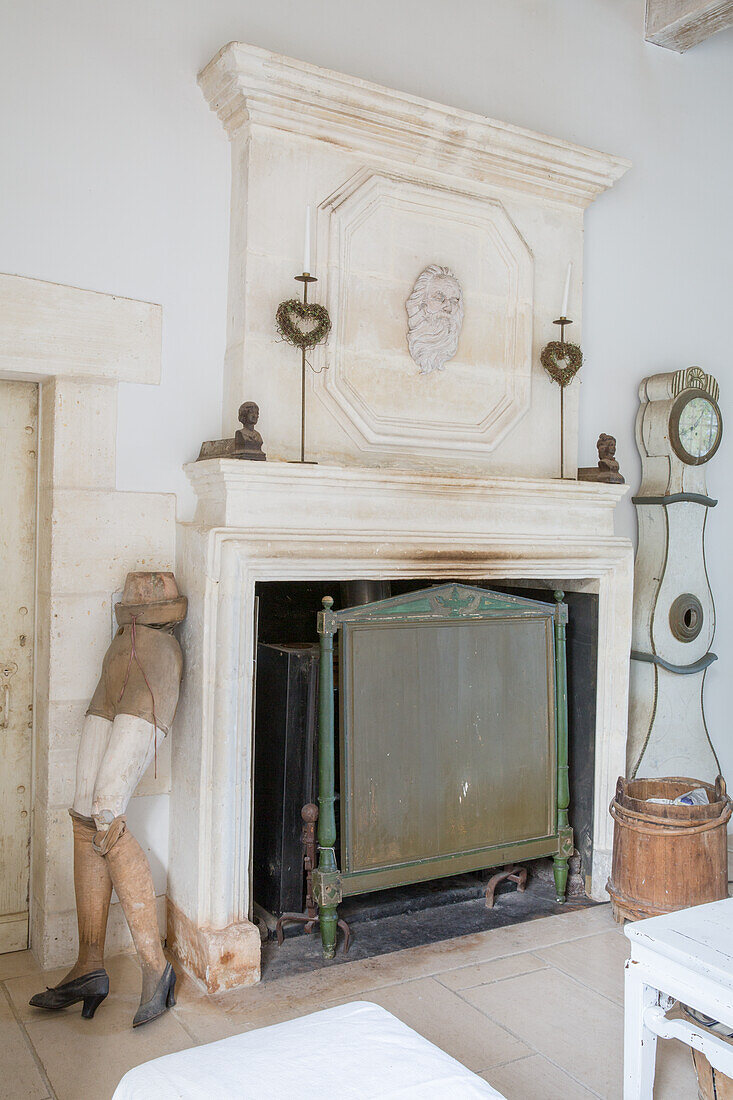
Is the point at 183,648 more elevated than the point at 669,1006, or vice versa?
the point at 183,648

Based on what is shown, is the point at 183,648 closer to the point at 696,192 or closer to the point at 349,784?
the point at 349,784

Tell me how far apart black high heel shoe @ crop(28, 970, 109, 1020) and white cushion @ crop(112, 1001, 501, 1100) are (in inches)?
45.9

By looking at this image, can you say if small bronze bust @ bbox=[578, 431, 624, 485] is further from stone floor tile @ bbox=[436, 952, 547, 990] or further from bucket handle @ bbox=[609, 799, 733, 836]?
stone floor tile @ bbox=[436, 952, 547, 990]

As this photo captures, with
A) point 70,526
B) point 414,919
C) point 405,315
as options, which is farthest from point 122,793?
point 405,315

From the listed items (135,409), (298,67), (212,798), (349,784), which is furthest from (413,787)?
(298,67)

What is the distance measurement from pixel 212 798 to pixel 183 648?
497mm

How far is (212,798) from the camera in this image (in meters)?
2.88

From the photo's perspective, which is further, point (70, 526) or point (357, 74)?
point (357, 74)

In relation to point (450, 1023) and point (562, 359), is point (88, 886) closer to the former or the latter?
point (450, 1023)

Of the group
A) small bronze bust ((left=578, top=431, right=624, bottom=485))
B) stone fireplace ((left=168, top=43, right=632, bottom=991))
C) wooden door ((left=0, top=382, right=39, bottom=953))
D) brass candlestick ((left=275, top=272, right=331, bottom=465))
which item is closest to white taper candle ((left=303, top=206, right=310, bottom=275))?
brass candlestick ((left=275, top=272, right=331, bottom=465))

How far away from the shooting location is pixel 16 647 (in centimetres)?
302

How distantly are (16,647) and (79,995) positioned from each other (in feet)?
3.56

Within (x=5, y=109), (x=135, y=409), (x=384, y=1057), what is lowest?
(x=384, y=1057)

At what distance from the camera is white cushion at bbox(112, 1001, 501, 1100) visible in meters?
1.47
